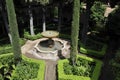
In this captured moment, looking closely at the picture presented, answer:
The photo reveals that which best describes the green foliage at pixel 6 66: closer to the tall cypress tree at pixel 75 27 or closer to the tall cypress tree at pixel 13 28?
the tall cypress tree at pixel 13 28

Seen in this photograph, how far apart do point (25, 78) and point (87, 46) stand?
1038 centimetres

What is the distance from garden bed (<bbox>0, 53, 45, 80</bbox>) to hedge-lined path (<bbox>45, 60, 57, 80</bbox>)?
3.37 feet

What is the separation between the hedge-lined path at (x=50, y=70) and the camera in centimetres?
1934

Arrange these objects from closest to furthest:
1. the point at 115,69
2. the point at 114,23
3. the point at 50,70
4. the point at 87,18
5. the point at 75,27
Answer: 1. the point at 75,27
2. the point at 115,69
3. the point at 50,70
4. the point at 87,18
5. the point at 114,23

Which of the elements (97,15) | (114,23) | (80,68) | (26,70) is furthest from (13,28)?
(97,15)

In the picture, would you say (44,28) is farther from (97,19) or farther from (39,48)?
(97,19)

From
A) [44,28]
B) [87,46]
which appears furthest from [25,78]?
[44,28]

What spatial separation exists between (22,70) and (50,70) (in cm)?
331

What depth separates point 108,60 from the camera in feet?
73.9

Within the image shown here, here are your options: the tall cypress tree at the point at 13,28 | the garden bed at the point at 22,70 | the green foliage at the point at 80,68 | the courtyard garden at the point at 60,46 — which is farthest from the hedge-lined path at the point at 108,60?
the tall cypress tree at the point at 13,28

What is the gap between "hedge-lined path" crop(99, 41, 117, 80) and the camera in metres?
19.6

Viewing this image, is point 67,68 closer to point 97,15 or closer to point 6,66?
point 6,66

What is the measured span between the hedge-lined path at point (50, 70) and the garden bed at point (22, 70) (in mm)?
1027

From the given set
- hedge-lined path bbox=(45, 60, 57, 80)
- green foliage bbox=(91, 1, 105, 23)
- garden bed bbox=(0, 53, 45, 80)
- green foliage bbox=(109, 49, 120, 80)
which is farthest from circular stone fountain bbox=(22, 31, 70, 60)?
green foliage bbox=(91, 1, 105, 23)
